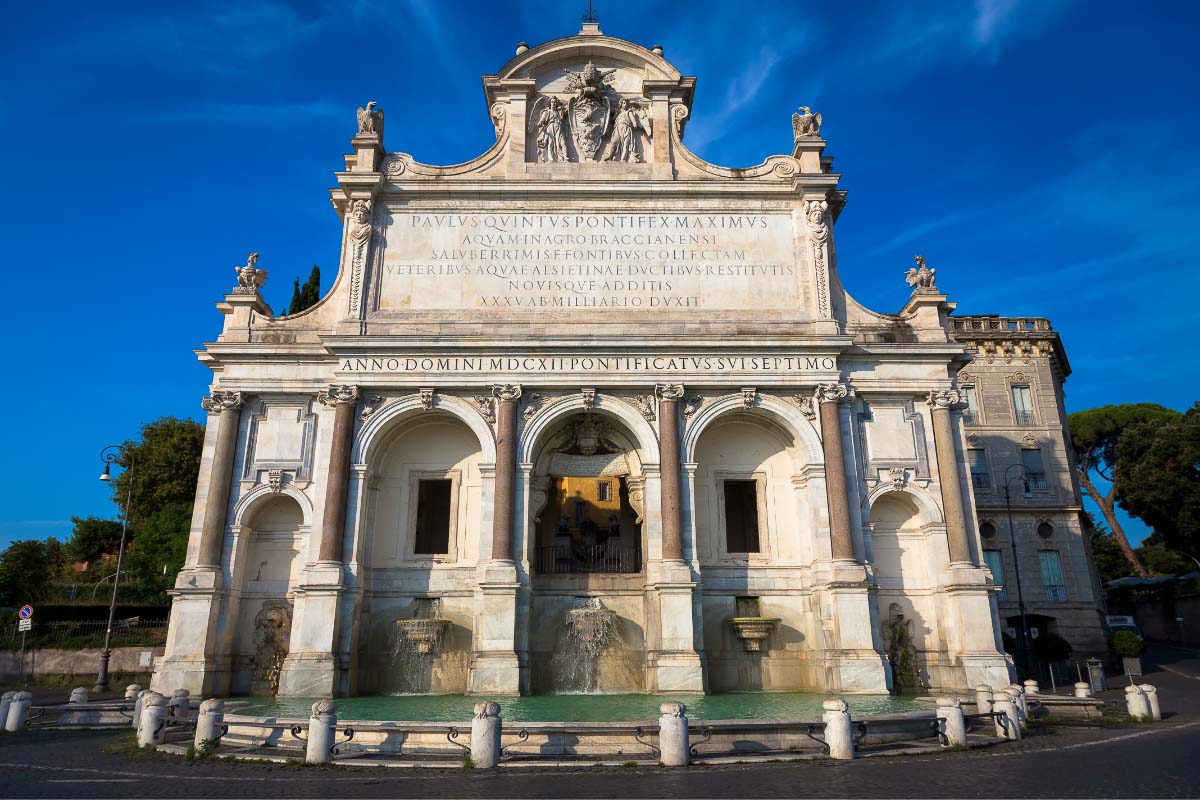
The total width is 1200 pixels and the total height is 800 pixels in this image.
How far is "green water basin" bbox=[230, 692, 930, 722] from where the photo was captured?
15.1m

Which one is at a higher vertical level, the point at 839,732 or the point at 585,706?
the point at 585,706

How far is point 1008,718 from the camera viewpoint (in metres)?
14.9

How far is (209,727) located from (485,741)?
5099mm

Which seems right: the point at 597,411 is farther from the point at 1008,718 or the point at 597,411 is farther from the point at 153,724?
the point at 153,724

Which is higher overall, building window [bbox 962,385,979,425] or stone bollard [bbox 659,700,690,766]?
building window [bbox 962,385,979,425]

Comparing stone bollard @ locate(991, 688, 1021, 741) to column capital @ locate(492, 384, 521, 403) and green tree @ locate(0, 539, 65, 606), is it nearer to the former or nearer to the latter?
column capital @ locate(492, 384, 521, 403)

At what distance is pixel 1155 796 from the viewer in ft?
30.5

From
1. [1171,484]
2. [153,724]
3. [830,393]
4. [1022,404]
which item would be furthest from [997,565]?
[153,724]

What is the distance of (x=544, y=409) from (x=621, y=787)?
568 inches

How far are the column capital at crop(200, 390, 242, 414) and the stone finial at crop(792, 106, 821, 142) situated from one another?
63.5 ft

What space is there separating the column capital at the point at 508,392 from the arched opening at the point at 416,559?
6.17ft

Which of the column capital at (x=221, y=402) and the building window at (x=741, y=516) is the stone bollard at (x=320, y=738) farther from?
the building window at (x=741, y=516)

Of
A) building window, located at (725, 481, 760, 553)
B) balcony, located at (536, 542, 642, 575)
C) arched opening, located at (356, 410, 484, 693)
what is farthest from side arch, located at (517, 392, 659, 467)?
balcony, located at (536, 542, 642, 575)

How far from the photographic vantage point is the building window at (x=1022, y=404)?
3966cm
